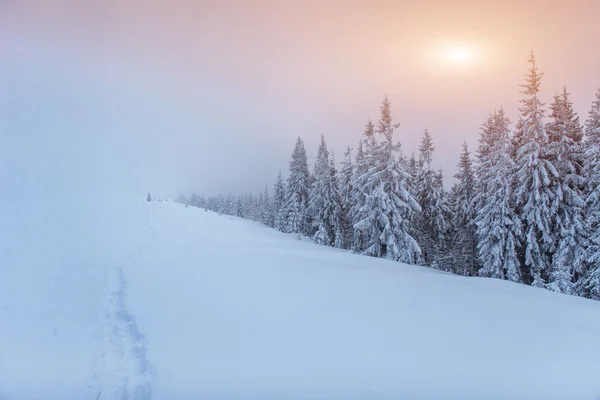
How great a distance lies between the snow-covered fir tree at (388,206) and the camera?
25219 mm

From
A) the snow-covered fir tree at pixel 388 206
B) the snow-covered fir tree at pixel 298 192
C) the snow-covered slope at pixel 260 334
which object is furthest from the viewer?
the snow-covered fir tree at pixel 298 192

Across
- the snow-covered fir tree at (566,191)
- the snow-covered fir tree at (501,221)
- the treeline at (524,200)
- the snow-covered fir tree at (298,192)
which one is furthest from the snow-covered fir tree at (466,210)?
the snow-covered fir tree at (298,192)

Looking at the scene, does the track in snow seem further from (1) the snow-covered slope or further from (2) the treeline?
(2) the treeline

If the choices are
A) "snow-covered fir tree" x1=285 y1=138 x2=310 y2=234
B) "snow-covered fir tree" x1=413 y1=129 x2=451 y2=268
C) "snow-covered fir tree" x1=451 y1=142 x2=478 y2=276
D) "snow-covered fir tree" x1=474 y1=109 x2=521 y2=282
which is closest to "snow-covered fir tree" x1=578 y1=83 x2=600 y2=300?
"snow-covered fir tree" x1=474 y1=109 x2=521 y2=282

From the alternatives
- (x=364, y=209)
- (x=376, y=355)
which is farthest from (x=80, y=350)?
(x=364, y=209)

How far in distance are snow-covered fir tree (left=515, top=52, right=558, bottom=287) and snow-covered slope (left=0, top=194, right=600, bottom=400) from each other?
528 inches

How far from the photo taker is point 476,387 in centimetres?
514

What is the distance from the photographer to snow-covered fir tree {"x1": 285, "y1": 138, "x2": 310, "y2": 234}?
44.5 metres

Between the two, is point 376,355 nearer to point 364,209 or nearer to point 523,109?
point 364,209

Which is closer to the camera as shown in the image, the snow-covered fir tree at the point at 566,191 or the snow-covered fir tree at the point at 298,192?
the snow-covered fir tree at the point at 566,191

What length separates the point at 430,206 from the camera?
114 ft

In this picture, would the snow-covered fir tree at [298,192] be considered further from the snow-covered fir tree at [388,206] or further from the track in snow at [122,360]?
the track in snow at [122,360]

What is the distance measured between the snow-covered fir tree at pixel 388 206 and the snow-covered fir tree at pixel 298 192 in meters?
18.4

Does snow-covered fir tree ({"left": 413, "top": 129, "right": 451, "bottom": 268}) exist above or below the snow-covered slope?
above
